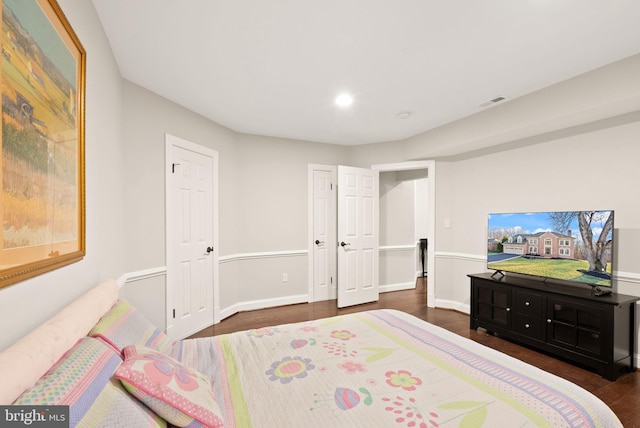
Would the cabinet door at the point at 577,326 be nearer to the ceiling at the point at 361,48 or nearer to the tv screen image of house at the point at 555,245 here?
the tv screen image of house at the point at 555,245

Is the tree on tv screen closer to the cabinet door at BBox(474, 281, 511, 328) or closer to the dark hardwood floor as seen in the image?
the cabinet door at BBox(474, 281, 511, 328)

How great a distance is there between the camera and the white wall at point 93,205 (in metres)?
0.91

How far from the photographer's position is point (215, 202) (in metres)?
3.67

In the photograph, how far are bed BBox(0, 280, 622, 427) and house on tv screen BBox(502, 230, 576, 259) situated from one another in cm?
191

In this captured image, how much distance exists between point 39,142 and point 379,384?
1525 millimetres

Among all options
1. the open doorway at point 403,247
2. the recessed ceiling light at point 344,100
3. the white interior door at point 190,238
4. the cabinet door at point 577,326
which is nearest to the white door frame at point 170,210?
the white interior door at point 190,238

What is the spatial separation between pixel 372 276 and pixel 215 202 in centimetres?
258

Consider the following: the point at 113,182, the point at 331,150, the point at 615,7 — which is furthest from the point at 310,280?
the point at 615,7

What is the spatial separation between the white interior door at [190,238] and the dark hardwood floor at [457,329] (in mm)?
313

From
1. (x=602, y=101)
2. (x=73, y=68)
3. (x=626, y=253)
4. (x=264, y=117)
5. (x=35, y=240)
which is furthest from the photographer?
(x=264, y=117)

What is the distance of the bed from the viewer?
88 centimetres

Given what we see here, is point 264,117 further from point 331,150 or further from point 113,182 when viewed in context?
point 113,182

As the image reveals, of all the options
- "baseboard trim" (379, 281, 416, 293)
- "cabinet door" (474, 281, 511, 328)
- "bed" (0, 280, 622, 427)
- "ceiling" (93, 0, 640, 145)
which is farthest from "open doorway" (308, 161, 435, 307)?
"bed" (0, 280, 622, 427)

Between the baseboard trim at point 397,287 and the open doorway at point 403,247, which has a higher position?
the open doorway at point 403,247
